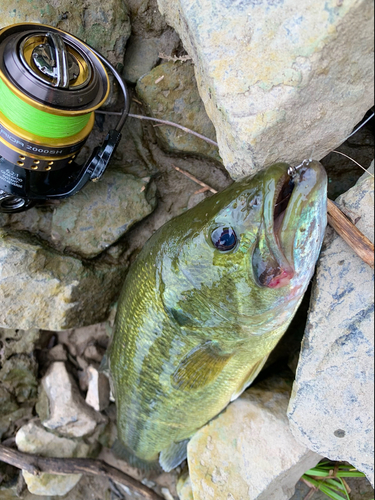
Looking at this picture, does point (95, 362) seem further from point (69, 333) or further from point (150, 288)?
point (150, 288)

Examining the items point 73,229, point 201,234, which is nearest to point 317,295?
point 201,234

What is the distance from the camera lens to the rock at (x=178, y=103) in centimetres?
268

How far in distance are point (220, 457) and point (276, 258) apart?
1.63 meters

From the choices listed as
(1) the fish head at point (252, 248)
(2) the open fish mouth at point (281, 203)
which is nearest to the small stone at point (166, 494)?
(1) the fish head at point (252, 248)

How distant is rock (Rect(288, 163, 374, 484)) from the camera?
1982 mm

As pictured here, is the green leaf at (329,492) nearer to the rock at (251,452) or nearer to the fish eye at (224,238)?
the rock at (251,452)

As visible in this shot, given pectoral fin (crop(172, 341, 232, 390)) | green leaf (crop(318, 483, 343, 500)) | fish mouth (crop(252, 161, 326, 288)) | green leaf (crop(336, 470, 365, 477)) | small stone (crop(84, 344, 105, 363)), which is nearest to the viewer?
fish mouth (crop(252, 161, 326, 288))

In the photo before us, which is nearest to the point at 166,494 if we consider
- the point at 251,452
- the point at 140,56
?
the point at 251,452

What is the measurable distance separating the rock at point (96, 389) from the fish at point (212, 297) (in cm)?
50

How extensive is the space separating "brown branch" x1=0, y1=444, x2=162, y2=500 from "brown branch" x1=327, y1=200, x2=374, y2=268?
2.78 metres

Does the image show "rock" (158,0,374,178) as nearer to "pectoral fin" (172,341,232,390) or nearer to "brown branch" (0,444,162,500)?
"pectoral fin" (172,341,232,390)

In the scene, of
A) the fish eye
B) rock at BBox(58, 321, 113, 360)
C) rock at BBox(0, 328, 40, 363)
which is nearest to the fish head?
the fish eye

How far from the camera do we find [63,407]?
325 centimetres

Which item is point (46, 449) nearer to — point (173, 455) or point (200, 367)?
point (173, 455)
